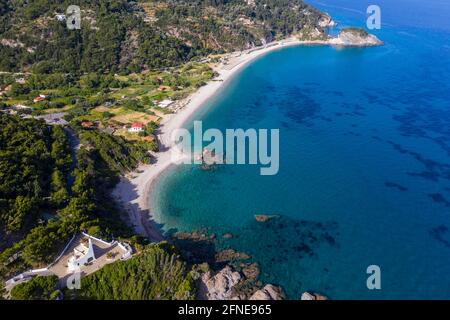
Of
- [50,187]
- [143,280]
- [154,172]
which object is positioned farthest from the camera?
[154,172]

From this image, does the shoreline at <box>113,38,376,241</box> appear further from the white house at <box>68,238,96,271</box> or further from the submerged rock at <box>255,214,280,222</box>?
the submerged rock at <box>255,214,280,222</box>

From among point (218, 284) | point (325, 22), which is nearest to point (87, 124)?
point (218, 284)

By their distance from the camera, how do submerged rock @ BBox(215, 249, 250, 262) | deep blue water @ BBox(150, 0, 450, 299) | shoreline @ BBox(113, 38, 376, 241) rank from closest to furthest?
deep blue water @ BBox(150, 0, 450, 299)
submerged rock @ BBox(215, 249, 250, 262)
shoreline @ BBox(113, 38, 376, 241)

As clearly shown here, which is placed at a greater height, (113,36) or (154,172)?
(113,36)

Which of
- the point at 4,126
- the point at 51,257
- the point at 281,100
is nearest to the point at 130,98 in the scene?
the point at 4,126

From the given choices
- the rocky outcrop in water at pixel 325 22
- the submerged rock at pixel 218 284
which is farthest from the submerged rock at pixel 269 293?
the rocky outcrop in water at pixel 325 22

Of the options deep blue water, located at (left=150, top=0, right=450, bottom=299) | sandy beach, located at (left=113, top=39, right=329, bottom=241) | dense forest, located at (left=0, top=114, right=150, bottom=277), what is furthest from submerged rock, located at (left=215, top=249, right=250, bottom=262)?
dense forest, located at (left=0, top=114, right=150, bottom=277)

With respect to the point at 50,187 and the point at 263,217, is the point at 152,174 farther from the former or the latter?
the point at 263,217
